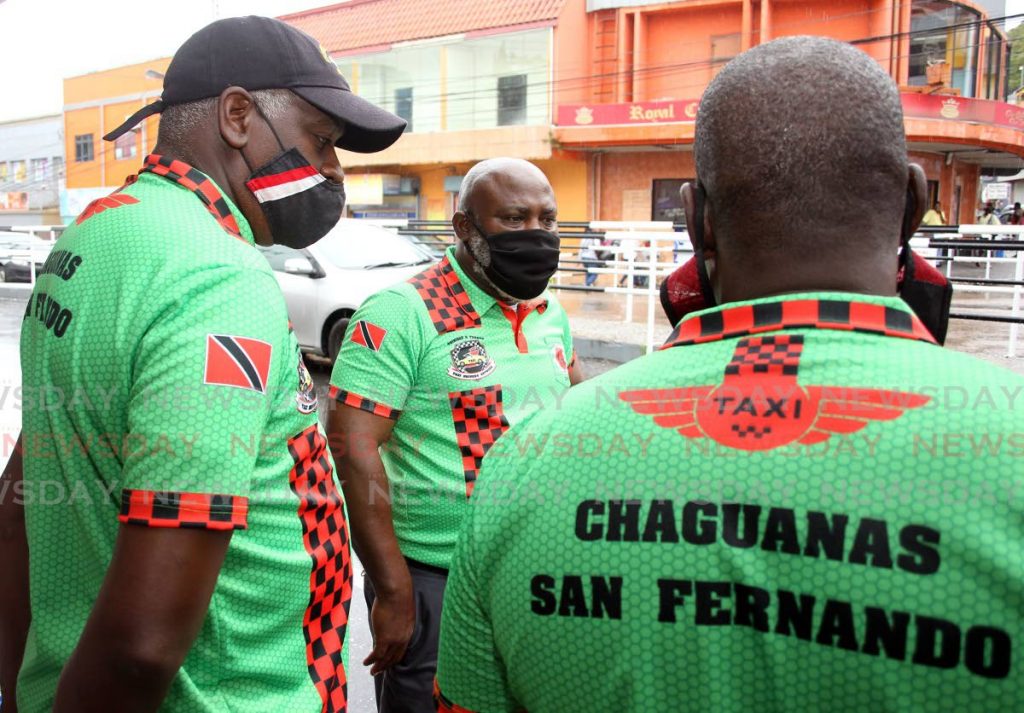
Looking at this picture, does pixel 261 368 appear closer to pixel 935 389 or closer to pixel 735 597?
pixel 735 597

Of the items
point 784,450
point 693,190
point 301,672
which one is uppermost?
point 693,190

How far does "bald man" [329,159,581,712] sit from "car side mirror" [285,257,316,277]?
24.0 feet

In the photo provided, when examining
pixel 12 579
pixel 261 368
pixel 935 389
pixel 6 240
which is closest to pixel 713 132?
pixel 935 389

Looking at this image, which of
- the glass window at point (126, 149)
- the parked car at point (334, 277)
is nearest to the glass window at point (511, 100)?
the glass window at point (126, 149)

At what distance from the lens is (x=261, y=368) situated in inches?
54.2

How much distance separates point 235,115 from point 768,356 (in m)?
1.13

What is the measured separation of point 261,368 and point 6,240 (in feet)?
82.2

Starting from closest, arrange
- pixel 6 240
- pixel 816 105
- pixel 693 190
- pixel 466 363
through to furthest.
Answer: pixel 816 105, pixel 693 190, pixel 466 363, pixel 6 240

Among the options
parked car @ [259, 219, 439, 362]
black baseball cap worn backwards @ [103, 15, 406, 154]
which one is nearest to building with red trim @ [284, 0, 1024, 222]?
parked car @ [259, 219, 439, 362]

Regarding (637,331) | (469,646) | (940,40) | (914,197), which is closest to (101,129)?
(940,40)

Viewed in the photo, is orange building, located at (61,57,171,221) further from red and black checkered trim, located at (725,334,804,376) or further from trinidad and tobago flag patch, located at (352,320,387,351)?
red and black checkered trim, located at (725,334,804,376)

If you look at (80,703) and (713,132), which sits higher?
(713,132)

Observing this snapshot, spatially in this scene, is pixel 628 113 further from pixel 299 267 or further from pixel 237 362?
pixel 237 362

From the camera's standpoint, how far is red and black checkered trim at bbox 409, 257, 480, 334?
8.84 ft
